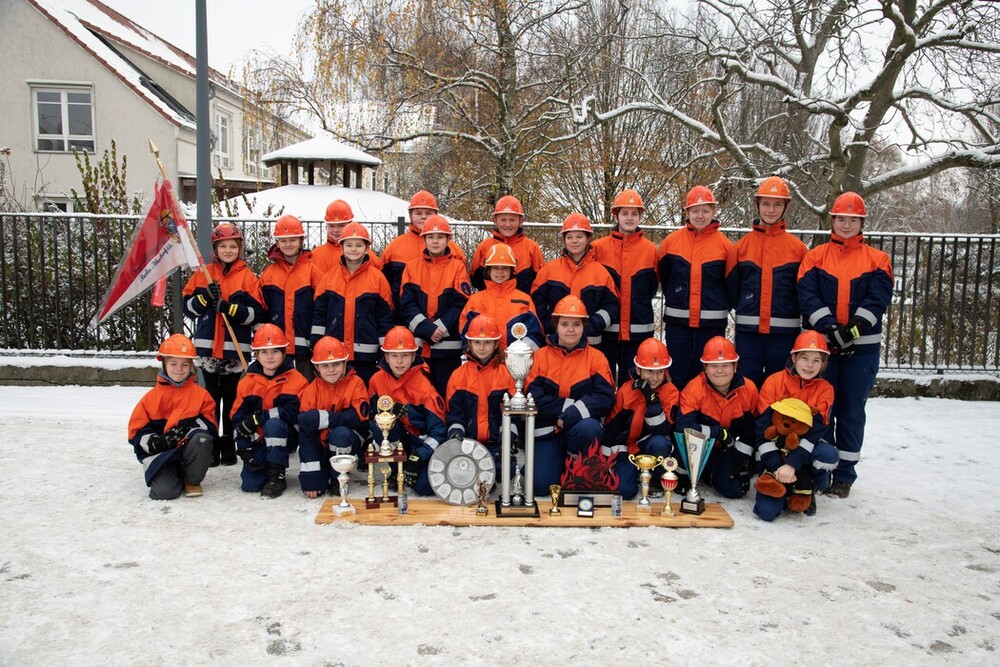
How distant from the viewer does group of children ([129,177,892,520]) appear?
541 cm

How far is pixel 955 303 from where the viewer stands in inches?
358

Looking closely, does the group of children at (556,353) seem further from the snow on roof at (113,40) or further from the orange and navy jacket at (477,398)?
the snow on roof at (113,40)

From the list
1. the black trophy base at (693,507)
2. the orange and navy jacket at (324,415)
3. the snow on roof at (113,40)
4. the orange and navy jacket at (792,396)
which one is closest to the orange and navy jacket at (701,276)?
the orange and navy jacket at (792,396)

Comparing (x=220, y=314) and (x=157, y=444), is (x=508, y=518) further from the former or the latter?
(x=220, y=314)

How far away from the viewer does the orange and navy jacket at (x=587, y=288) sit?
19.6 feet

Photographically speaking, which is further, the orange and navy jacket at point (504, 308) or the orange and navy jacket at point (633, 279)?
the orange and navy jacket at point (633, 279)

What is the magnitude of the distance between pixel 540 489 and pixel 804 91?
11797 millimetres

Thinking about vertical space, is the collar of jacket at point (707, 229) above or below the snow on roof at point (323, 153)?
below

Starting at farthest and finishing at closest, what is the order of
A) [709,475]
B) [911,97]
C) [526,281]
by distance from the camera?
[911,97], [526,281], [709,475]

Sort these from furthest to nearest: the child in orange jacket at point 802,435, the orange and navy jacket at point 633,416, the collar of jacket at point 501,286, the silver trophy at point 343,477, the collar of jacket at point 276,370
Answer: the collar of jacket at point 501,286 → the collar of jacket at point 276,370 → the orange and navy jacket at point 633,416 → the child in orange jacket at point 802,435 → the silver trophy at point 343,477

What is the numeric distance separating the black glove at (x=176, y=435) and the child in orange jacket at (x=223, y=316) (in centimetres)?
67

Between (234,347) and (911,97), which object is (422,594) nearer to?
(234,347)

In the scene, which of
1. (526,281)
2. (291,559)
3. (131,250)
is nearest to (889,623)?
(291,559)

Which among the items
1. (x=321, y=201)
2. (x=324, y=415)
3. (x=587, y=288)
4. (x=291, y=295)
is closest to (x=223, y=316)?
(x=291, y=295)
